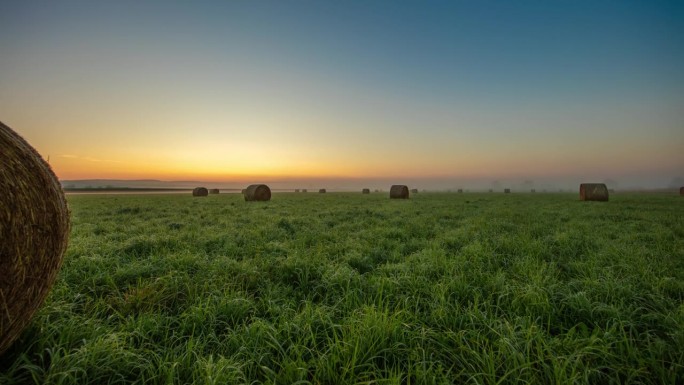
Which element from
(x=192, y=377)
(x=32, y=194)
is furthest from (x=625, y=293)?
(x=32, y=194)

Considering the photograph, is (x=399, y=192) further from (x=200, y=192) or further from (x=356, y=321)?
(x=356, y=321)

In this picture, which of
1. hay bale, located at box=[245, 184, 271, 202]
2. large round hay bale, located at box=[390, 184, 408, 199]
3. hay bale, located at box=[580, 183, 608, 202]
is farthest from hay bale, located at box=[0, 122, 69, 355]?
hay bale, located at box=[580, 183, 608, 202]

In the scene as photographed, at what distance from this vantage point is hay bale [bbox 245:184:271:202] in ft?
91.7

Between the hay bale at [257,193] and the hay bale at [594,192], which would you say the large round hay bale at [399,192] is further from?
the hay bale at [594,192]

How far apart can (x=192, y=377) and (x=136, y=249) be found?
18.0 feet

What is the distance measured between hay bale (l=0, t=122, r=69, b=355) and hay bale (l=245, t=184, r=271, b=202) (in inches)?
988

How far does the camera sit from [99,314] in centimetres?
354

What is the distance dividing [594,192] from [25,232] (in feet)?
119

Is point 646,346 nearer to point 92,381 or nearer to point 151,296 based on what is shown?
point 92,381

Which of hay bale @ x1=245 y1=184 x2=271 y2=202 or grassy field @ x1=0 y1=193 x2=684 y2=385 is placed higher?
hay bale @ x1=245 y1=184 x2=271 y2=202

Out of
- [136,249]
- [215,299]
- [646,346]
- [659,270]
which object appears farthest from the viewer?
[136,249]

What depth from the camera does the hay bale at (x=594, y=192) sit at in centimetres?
2686

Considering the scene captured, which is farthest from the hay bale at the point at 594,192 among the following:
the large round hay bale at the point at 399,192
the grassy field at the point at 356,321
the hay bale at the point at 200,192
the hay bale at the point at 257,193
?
the hay bale at the point at 200,192

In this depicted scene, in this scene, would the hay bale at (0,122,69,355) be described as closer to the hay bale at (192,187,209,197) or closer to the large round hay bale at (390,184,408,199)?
the large round hay bale at (390,184,408,199)
